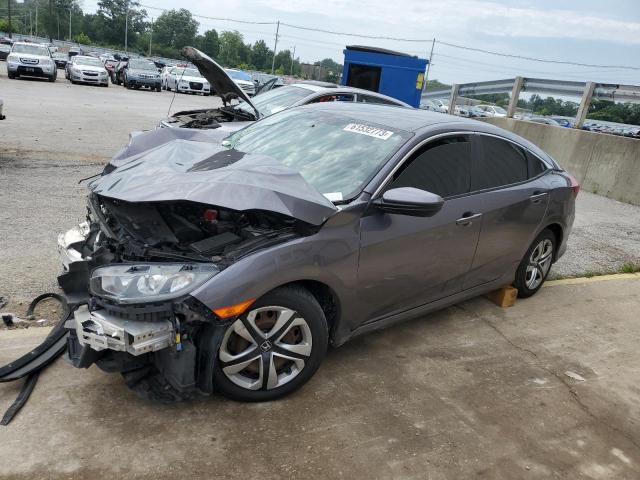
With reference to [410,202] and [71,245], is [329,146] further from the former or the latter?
[71,245]

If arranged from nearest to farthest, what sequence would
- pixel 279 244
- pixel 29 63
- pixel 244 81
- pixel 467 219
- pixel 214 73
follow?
pixel 279 244, pixel 467 219, pixel 214 73, pixel 29 63, pixel 244 81

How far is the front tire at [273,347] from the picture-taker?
9.61 ft

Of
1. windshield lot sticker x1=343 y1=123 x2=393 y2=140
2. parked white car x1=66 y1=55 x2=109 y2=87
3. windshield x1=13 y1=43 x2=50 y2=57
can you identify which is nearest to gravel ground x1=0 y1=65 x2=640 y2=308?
windshield lot sticker x1=343 y1=123 x2=393 y2=140

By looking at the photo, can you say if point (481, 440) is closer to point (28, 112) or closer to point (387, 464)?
point (387, 464)

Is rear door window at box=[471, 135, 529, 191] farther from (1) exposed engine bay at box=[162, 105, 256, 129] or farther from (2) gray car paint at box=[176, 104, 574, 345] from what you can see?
(1) exposed engine bay at box=[162, 105, 256, 129]

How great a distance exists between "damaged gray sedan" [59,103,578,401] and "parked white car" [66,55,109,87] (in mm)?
24286

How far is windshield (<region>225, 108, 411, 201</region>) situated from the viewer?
11.4 feet

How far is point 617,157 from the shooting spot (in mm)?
10000

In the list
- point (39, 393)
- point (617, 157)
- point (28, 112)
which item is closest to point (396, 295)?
point (39, 393)

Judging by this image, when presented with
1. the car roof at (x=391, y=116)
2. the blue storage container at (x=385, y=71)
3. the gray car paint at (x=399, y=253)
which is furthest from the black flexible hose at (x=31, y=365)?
the blue storage container at (x=385, y=71)

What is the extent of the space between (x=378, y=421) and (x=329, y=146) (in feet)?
6.07

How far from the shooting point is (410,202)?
316 centimetres

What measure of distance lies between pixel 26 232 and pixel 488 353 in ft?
14.3

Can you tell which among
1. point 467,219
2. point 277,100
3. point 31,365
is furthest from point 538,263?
point 277,100
